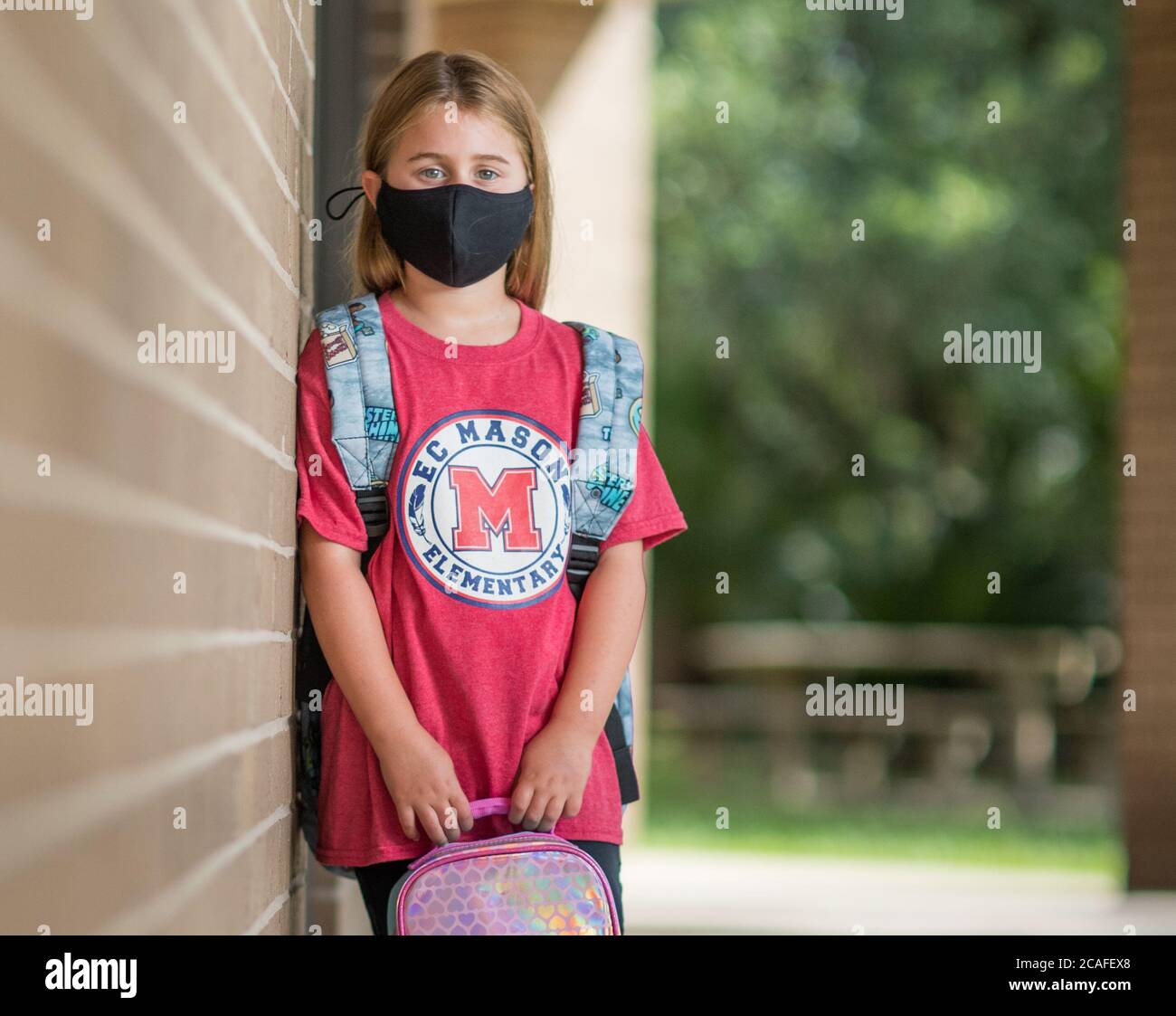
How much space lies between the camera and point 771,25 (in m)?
14.0

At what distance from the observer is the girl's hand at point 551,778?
7.02 feet

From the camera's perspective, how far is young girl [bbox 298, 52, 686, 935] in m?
2.16

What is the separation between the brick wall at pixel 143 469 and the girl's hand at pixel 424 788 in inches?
7.8

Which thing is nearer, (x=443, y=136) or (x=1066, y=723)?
(x=443, y=136)

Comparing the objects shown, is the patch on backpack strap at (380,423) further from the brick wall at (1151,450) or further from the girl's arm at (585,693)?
the brick wall at (1151,450)

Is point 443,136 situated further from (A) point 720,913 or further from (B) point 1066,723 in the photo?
(B) point 1066,723

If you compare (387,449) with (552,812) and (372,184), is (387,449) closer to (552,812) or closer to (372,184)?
(372,184)

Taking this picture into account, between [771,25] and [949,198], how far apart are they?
7.95 ft

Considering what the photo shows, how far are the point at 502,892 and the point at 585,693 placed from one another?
1.05ft

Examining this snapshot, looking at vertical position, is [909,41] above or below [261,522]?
above

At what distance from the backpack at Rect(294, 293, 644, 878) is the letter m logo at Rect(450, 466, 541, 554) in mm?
81
